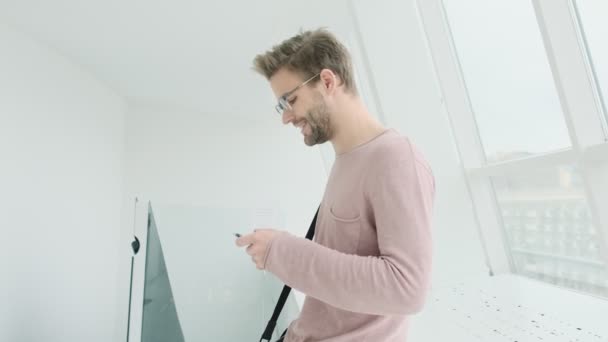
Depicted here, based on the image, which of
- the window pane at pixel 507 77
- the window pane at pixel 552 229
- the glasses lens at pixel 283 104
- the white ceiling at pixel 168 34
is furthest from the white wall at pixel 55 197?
the window pane at pixel 552 229

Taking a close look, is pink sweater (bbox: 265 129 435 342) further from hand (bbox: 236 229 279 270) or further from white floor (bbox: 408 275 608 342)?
white floor (bbox: 408 275 608 342)

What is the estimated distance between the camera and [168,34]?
1.64 metres

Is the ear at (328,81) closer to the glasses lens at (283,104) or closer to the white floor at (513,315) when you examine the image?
the glasses lens at (283,104)

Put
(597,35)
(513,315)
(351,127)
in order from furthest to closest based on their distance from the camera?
1. (513,315)
2. (597,35)
3. (351,127)

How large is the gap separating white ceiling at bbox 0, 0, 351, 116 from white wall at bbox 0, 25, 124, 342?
0.13 m

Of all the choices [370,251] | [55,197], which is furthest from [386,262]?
[55,197]

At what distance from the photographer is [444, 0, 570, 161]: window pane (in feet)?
4.74

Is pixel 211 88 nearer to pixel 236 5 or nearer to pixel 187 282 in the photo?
pixel 236 5

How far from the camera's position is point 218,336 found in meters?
2.16

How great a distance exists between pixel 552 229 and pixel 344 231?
145 centimetres

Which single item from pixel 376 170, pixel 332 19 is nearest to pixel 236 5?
pixel 332 19

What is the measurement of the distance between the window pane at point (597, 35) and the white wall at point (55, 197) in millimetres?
2223

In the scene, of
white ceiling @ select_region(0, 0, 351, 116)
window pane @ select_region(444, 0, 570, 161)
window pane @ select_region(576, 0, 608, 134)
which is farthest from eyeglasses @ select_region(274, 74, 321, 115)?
window pane @ select_region(444, 0, 570, 161)

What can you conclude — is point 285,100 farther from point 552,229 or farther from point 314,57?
point 552,229
